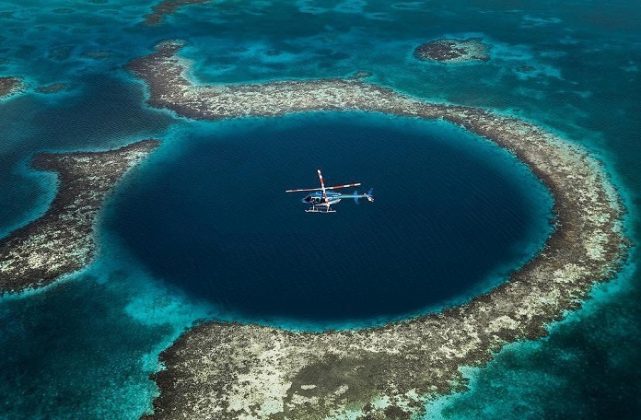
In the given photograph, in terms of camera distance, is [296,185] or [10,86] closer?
[296,185]

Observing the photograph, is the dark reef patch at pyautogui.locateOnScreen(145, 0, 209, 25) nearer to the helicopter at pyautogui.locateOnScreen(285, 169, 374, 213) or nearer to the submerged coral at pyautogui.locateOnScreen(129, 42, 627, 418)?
the helicopter at pyautogui.locateOnScreen(285, 169, 374, 213)

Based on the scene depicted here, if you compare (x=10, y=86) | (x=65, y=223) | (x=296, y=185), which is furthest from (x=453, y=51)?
(x=10, y=86)

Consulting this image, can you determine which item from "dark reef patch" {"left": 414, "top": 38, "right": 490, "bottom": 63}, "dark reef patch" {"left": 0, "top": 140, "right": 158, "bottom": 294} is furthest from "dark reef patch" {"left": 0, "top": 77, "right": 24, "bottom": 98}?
"dark reef patch" {"left": 414, "top": 38, "right": 490, "bottom": 63}

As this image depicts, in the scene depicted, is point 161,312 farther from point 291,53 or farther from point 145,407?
point 291,53

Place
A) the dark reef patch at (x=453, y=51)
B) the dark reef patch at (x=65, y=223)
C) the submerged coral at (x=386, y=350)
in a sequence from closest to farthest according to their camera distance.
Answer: the submerged coral at (x=386, y=350) → the dark reef patch at (x=65, y=223) → the dark reef patch at (x=453, y=51)

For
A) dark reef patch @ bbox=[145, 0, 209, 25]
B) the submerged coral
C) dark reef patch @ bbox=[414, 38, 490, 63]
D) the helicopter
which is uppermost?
dark reef patch @ bbox=[145, 0, 209, 25]

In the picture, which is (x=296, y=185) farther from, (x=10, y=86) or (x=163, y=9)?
(x=163, y=9)

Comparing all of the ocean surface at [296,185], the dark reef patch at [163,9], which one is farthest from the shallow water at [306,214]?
the dark reef patch at [163,9]

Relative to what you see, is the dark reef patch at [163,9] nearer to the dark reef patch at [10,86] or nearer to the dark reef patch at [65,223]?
the dark reef patch at [10,86]
